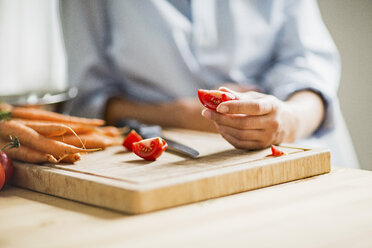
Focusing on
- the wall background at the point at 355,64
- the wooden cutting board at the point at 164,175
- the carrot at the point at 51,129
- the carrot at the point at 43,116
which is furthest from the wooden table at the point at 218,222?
the wall background at the point at 355,64

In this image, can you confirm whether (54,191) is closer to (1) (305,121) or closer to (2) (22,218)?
(2) (22,218)

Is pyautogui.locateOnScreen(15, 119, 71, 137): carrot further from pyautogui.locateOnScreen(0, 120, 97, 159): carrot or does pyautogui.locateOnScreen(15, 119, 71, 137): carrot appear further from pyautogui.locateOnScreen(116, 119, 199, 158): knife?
pyautogui.locateOnScreen(116, 119, 199, 158): knife

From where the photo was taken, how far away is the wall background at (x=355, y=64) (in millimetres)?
2350

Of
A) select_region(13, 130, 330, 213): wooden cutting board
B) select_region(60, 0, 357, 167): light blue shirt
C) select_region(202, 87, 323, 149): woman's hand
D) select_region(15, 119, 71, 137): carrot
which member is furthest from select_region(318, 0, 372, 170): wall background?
select_region(15, 119, 71, 137): carrot

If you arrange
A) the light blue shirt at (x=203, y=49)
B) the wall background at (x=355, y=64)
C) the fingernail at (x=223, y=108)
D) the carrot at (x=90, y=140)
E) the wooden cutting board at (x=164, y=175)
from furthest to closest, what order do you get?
the wall background at (x=355, y=64)
the light blue shirt at (x=203, y=49)
the carrot at (x=90, y=140)
the fingernail at (x=223, y=108)
the wooden cutting board at (x=164, y=175)

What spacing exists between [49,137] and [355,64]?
71.1 inches

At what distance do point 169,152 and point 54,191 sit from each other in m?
0.28

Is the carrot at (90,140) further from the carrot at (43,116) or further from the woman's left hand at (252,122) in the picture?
the woman's left hand at (252,122)

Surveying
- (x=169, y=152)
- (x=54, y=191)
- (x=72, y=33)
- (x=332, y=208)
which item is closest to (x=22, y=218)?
(x=54, y=191)

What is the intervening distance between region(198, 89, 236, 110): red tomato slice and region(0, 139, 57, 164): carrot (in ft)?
1.07

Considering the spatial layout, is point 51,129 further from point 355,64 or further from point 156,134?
point 355,64

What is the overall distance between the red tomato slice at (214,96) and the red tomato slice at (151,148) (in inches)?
4.9

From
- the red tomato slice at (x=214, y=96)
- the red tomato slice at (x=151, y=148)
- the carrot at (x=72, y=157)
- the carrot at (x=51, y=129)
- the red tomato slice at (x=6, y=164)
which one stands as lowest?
the red tomato slice at (x=6, y=164)

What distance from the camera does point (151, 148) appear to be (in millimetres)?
965
